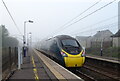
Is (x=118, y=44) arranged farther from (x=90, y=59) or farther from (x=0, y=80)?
(x=0, y=80)

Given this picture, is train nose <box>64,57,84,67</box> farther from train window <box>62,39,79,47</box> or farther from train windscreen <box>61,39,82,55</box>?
train window <box>62,39,79,47</box>

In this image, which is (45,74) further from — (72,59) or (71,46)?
(71,46)

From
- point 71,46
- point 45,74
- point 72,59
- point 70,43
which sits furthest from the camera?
point 70,43

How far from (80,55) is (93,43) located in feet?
97.1

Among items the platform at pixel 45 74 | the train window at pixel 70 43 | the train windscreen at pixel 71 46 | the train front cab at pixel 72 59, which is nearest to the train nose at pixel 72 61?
the train front cab at pixel 72 59

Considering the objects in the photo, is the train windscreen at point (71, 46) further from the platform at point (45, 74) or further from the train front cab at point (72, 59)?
the platform at point (45, 74)

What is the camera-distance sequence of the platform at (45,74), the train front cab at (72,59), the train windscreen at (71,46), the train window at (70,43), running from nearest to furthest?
the platform at (45,74), the train front cab at (72,59), the train windscreen at (71,46), the train window at (70,43)

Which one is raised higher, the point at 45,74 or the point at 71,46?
the point at 71,46

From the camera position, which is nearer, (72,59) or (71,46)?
(72,59)

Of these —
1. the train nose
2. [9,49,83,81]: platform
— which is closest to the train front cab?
the train nose

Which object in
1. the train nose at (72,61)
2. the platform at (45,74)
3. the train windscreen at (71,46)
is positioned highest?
the train windscreen at (71,46)

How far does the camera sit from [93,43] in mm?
40875

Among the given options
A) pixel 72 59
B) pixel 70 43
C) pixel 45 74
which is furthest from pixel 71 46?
pixel 45 74

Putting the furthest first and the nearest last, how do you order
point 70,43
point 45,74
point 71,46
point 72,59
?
point 70,43 < point 71,46 < point 72,59 < point 45,74
